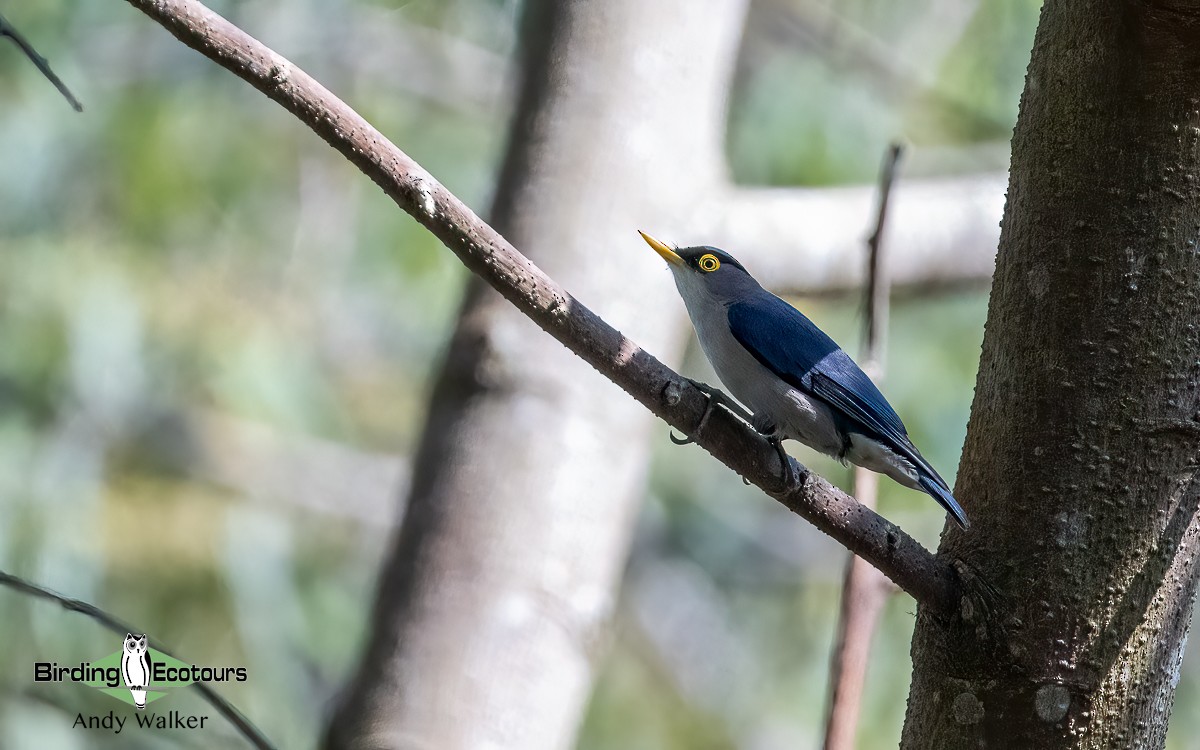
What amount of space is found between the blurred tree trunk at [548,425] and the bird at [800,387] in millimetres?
596

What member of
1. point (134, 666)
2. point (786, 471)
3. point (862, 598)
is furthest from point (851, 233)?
point (134, 666)

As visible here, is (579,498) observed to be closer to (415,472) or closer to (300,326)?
(415,472)

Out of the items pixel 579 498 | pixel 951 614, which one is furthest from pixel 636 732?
pixel 951 614

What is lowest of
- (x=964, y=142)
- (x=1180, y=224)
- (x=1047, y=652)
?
(x=1047, y=652)

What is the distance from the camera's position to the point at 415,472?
149 inches

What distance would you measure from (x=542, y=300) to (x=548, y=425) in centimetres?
176

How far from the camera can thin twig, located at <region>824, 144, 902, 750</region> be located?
2957 mm

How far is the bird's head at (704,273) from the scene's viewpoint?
139 inches

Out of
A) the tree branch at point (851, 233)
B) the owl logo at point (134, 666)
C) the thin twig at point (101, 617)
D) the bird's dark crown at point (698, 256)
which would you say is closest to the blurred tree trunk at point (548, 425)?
the tree branch at point (851, 233)

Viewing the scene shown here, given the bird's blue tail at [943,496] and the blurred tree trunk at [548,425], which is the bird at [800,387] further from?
the blurred tree trunk at [548,425]

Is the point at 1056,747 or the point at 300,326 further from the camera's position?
the point at 300,326

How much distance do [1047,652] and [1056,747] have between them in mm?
168

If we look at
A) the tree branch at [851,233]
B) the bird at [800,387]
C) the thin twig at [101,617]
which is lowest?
the thin twig at [101,617]

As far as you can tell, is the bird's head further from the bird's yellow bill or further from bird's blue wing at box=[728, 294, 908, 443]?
bird's blue wing at box=[728, 294, 908, 443]
